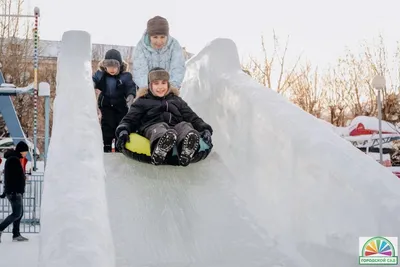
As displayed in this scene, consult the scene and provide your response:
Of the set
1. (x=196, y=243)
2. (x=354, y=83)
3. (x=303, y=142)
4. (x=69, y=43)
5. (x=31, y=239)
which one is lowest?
(x=31, y=239)

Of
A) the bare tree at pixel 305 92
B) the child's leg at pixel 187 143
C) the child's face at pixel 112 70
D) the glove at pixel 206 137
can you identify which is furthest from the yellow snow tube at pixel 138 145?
the bare tree at pixel 305 92

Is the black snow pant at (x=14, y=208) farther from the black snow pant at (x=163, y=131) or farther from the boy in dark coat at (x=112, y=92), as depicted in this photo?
the black snow pant at (x=163, y=131)

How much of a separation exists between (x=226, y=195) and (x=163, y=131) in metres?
0.65

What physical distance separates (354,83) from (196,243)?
2590 cm

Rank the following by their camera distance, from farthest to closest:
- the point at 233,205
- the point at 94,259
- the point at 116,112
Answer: the point at 116,112, the point at 233,205, the point at 94,259

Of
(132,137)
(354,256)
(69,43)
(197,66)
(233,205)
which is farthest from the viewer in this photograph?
(197,66)

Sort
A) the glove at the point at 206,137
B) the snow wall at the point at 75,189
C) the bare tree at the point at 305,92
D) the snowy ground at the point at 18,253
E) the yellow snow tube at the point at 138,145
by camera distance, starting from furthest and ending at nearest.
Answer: the bare tree at the point at 305,92 → the snowy ground at the point at 18,253 → the glove at the point at 206,137 → the yellow snow tube at the point at 138,145 → the snow wall at the point at 75,189

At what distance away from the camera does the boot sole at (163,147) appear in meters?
3.71

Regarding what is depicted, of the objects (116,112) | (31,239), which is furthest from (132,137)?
(31,239)

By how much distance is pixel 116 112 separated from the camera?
5.18 metres

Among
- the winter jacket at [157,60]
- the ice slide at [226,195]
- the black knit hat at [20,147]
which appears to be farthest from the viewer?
the black knit hat at [20,147]

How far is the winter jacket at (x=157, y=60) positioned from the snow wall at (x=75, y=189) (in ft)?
3.68

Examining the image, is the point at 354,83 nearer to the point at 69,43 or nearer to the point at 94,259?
the point at 69,43

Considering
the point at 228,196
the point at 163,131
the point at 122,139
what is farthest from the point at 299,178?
the point at 122,139
